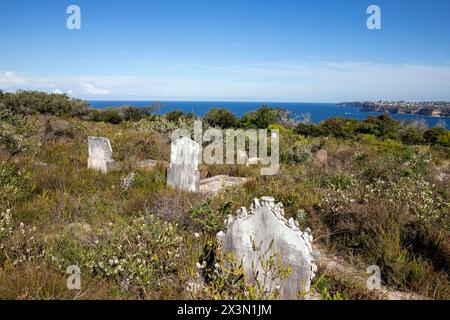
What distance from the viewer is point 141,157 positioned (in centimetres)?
1025

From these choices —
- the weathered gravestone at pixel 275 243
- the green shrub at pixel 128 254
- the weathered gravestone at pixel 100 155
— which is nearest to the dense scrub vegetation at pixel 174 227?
the green shrub at pixel 128 254

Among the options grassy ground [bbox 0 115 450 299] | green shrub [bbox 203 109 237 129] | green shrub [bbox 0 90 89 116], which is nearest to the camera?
grassy ground [bbox 0 115 450 299]

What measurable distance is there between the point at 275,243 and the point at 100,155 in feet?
20.6

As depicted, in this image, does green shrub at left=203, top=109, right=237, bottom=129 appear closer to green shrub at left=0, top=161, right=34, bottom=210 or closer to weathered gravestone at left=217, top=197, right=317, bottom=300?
green shrub at left=0, top=161, right=34, bottom=210

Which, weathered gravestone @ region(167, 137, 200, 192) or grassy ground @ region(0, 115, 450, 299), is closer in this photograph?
grassy ground @ region(0, 115, 450, 299)

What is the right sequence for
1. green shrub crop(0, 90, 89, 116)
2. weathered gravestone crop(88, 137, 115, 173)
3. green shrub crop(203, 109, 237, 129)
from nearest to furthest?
weathered gravestone crop(88, 137, 115, 173) → green shrub crop(0, 90, 89, 116) → green shrub crop(203, 109, 237, 129)

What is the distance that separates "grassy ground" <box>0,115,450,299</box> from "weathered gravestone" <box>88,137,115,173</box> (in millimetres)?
437

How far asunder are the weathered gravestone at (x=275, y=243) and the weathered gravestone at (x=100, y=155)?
5.53 m

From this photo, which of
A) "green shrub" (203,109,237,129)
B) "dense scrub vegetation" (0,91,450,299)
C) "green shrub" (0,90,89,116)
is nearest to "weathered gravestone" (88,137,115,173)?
"dense scrub vegetation" (0,91,450,299)

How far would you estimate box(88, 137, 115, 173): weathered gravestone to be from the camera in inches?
323

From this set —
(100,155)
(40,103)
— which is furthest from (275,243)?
(40,103)

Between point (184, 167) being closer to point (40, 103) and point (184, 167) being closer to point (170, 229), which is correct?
point (170, 229)
